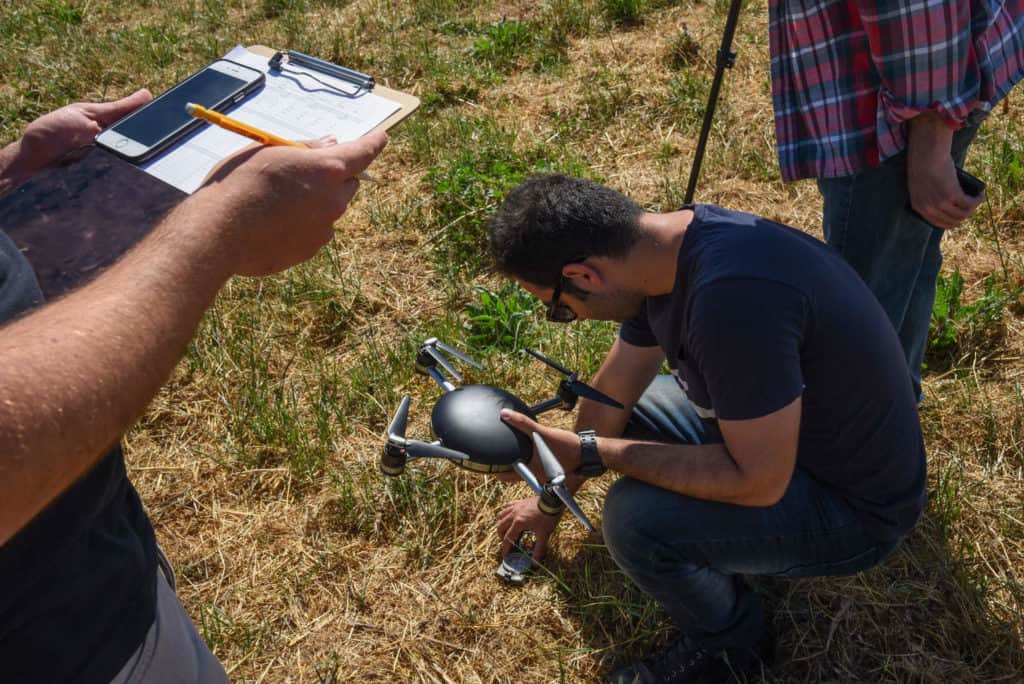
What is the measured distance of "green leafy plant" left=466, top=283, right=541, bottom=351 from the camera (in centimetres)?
336

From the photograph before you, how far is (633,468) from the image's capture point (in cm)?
214

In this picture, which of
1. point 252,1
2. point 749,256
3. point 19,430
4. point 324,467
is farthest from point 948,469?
point 252,1

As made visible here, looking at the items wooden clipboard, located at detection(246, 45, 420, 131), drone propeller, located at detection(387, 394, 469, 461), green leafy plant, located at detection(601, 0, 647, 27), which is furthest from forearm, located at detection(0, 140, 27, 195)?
green leafy plant, located at detection(601, 0, 647, 27)

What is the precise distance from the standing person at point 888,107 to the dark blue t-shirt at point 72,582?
192 cm

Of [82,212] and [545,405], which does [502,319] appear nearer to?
[545,405]

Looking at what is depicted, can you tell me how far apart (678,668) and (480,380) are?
1.30m

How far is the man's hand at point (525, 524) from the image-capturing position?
2627mm

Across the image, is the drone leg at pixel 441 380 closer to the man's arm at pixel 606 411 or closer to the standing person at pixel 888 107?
the man's arm at pixel 606 411

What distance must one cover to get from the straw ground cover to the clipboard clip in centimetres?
137

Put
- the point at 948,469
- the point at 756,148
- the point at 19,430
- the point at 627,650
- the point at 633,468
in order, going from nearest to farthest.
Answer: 1. the point at 19,430
2. the point at 633,468
3. the point at 627,650
4. the point at 948,469
5. the point at 756,148

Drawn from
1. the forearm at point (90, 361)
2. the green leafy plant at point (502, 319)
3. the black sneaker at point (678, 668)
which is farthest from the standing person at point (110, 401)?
the green leafy plant at point (502, 319)

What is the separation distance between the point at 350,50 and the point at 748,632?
4.45 meters

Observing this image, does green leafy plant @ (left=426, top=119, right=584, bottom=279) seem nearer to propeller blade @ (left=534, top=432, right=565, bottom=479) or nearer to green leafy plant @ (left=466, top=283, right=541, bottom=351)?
green leafy plant @ (left=466, top=283, right=541, bottom=351)

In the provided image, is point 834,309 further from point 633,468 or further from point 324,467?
point 324,467
